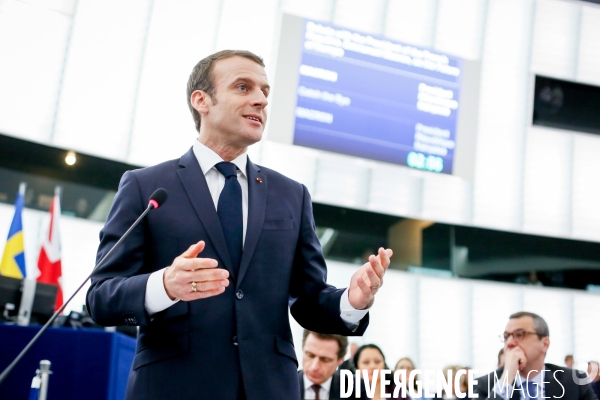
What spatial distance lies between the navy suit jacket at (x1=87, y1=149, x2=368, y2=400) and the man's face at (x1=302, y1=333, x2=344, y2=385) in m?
2.14

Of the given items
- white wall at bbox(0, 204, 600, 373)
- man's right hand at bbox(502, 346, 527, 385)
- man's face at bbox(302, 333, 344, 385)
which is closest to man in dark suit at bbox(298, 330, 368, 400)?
man's face at bbox(302, 333, 344, 385)

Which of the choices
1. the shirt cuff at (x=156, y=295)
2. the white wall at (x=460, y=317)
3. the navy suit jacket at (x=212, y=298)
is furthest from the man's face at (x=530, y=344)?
the white wall at (x=460, y=317)

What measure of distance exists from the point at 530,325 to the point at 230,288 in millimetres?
2797

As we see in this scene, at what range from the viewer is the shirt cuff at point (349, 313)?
1.71 metres

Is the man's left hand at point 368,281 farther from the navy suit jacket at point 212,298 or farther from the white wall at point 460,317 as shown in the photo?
the white wall at point 460,317


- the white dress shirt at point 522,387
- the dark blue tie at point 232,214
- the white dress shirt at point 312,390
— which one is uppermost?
the dark blue tie at point 232,214

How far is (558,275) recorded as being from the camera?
10.6 meters

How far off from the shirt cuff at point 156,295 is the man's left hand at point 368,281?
1.51 ft

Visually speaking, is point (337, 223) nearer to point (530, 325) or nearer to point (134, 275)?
point (530, 325)

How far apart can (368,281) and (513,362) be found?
2.49 metres

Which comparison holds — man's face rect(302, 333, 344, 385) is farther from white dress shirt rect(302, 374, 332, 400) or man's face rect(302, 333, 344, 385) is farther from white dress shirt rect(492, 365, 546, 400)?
white dress shirt rect(492, 365, 546, 400)

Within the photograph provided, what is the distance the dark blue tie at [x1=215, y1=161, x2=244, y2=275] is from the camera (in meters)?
1.74

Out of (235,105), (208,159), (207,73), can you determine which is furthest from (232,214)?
(207,73)

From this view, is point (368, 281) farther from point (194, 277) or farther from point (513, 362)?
point (513, 362)
